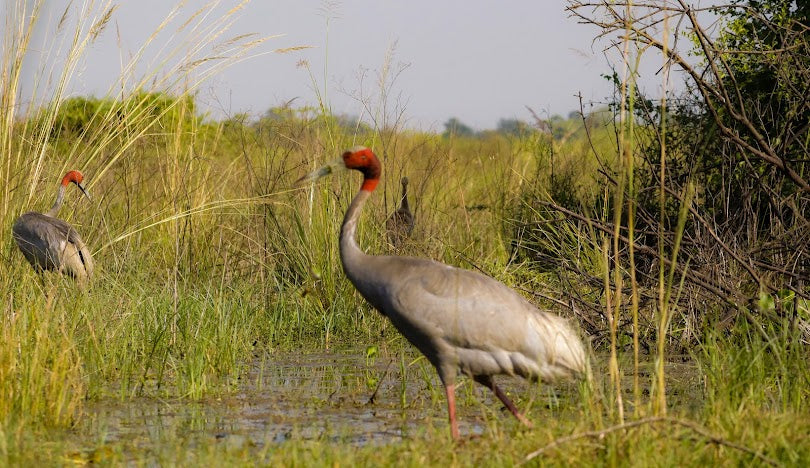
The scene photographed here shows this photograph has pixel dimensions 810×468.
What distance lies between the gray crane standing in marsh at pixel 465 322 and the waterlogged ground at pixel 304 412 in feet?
0.56

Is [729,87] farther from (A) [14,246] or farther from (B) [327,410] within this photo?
(A) [14,246]

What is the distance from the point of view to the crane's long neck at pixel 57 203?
26.1 feet

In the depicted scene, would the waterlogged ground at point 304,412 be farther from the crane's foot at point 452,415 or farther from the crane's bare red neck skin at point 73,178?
the crane's bare red neck skin at point 73,178

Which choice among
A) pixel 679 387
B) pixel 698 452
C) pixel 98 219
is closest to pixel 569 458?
pixel 698 452

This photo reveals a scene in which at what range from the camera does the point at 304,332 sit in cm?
742

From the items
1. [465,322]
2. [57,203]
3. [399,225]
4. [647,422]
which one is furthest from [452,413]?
[57,203]

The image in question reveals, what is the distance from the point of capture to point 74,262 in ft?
24.7

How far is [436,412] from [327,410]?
508 millimetres

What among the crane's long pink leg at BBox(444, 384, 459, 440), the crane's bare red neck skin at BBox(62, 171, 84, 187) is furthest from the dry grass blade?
the crane's bare red neck skin at BBox(62, 171, 84, 187)

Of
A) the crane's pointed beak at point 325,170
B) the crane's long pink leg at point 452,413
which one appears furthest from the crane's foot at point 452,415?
the crane's pointed beak at point 325,170

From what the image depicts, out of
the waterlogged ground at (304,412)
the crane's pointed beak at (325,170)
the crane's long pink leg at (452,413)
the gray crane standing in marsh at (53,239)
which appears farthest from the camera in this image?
the gray crane standing in marsh at (53,239)

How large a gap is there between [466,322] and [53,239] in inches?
162

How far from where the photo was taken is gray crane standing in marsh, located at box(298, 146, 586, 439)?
184 inches

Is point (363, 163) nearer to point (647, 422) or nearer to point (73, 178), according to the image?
point (647, 422)
